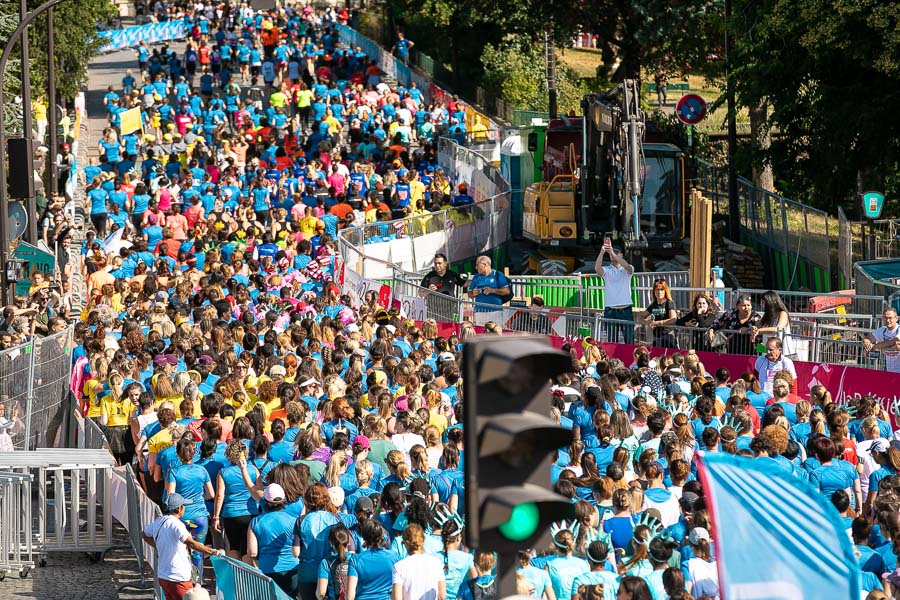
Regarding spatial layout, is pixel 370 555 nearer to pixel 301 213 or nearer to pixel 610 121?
pixel 610 121

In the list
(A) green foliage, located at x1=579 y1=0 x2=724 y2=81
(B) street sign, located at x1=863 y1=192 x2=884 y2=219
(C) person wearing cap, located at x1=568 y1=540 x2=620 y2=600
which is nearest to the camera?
(C) person wearing cap, located at x1=568 y1=540 x2=620 y2=600

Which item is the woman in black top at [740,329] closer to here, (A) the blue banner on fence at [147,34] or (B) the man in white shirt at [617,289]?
(B) the man in white shirt at [617,289]

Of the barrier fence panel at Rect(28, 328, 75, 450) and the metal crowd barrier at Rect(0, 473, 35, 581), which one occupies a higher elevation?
the barrier fence panel at Rect(28, 328, 75, 450)

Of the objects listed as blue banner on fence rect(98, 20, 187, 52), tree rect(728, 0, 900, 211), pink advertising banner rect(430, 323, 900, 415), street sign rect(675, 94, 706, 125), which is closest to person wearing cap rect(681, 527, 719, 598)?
pink advertising banner rect(430, 323, 900, 415)

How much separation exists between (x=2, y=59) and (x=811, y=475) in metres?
15.8

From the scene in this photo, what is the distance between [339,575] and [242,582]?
747 mm

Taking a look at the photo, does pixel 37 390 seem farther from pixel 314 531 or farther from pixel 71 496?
pixel 314 531

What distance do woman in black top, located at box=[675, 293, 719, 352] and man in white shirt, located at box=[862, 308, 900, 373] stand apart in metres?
2.08

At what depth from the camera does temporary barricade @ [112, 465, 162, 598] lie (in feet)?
40.5

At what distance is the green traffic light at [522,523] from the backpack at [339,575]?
4283 mm

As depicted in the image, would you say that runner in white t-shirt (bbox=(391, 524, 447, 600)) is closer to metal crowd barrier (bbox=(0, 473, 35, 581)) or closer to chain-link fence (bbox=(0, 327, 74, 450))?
metal crowd barrier (bbox=(0, 473, 35, 581))

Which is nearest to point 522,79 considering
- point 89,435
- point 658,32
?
point 658,32

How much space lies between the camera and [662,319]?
19.0 meters

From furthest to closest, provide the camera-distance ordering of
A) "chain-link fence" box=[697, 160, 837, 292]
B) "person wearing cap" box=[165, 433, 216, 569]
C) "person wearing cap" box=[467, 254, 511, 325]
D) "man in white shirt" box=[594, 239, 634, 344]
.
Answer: "chain-link fence" box=[697, 160, 837, 292] < "person wearing cap" box=[467, 254, 511, 325] < "man in white shirt" box=[594, 239, 634, 344] < "person wearing cap" box=[165, 433, 216, 569]
